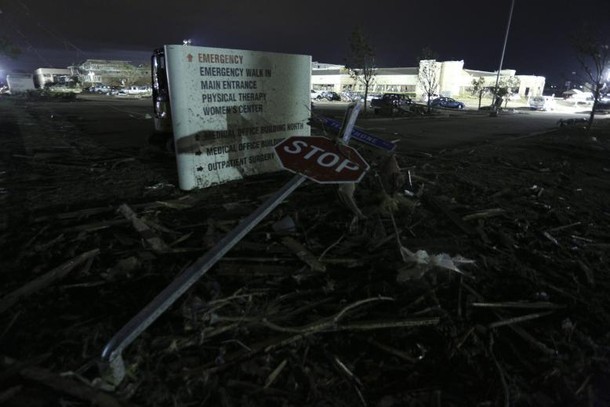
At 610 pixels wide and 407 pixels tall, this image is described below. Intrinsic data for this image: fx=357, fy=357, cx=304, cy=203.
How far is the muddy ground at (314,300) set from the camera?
8.06 feet

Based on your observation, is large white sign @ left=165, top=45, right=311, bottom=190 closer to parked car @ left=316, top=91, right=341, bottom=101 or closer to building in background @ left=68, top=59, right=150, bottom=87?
parked car @ left=316, top=91, right=341, bottom=101

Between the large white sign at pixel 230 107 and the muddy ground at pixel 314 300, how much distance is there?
84 cm

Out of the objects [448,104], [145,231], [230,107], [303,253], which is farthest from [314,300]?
[448,104]

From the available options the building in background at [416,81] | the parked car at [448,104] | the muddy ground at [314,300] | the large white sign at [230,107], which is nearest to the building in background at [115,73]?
the building in background at [416,81]

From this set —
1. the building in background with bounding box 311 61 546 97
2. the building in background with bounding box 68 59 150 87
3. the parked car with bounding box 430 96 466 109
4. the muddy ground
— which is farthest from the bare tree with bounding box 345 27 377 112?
the building in background with bounding box 68 59 150 87

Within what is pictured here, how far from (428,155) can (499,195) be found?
4.41 m

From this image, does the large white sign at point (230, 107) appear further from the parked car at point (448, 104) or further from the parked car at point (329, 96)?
the parked car at point (329, 96)

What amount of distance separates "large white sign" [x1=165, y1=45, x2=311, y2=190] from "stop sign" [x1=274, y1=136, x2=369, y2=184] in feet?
12.1

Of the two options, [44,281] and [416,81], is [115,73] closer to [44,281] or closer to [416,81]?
[416,81]

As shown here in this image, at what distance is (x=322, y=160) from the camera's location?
Answer: 302 centimetres

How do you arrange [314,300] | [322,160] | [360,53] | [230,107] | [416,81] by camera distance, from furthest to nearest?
[416,81] < [360,53] < [230,107] < [314,300] < [322,160]

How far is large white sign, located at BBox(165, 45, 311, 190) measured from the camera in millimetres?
6109

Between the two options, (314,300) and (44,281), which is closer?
(314,300)

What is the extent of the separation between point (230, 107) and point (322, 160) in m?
4.36
